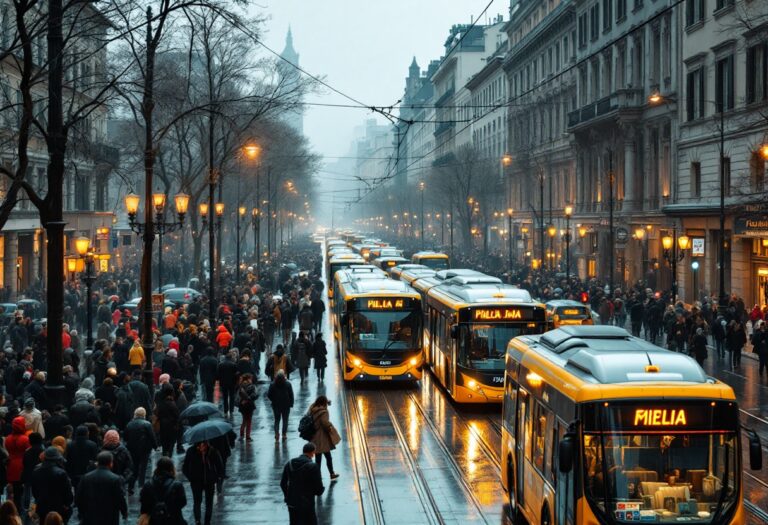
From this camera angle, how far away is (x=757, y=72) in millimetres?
41062

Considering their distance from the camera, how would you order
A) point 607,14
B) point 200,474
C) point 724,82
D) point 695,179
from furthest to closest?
point 607,14 → point 695,179 → point 724,82 → point 200,474

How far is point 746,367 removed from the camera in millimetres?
31781

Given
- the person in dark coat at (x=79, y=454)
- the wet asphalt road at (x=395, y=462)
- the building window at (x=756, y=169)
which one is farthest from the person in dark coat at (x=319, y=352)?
the building window at (x=756, y=169)

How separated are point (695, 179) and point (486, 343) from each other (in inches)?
1154

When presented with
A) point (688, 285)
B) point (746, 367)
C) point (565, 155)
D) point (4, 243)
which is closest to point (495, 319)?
point (746, 367)

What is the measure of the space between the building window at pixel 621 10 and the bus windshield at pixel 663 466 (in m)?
53.4

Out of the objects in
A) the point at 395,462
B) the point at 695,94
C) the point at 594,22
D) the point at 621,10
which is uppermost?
the point at 594,22

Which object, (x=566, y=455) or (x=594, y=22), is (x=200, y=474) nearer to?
(x=566, y=455)

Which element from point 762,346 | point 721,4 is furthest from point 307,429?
point 721,4

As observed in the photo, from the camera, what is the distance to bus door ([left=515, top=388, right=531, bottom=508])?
14.0 meters

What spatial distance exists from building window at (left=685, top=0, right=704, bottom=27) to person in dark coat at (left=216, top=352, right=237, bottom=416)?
32.3 meters

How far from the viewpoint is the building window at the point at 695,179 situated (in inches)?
1955

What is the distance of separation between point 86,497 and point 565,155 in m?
66.0

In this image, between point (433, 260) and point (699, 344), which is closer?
point (699, 344)
